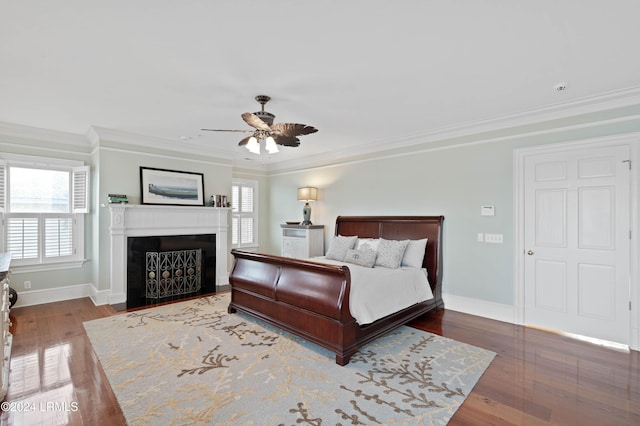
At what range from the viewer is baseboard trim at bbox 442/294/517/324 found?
390cm

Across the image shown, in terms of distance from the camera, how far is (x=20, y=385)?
2426 millimetres

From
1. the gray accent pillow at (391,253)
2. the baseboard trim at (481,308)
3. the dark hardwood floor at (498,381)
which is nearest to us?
the dark hardwood floor at (498,381)

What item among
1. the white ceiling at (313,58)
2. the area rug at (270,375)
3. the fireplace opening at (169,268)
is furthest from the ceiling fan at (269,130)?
the fireplace opening at (169,268)

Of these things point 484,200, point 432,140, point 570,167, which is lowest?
point 484,200

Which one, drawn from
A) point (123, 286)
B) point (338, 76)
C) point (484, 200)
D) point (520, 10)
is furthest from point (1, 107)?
point (484, 200)

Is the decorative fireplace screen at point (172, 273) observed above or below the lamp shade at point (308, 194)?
below

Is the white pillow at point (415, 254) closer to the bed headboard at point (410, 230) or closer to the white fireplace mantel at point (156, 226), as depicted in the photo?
the bed headboard at point (410, 230)

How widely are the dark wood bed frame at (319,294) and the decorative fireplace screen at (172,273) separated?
1.54 metres

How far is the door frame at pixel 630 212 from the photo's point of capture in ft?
10.2

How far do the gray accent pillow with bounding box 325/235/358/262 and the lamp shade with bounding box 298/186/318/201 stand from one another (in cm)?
137

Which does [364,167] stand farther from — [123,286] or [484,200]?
[123,286]

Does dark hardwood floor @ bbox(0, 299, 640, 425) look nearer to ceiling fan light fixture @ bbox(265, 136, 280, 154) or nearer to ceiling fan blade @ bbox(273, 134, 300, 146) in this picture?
ceiling fan light fixture @ bbox(265, 136, 280, 154)

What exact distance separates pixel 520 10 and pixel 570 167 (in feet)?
7.61

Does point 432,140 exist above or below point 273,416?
above
